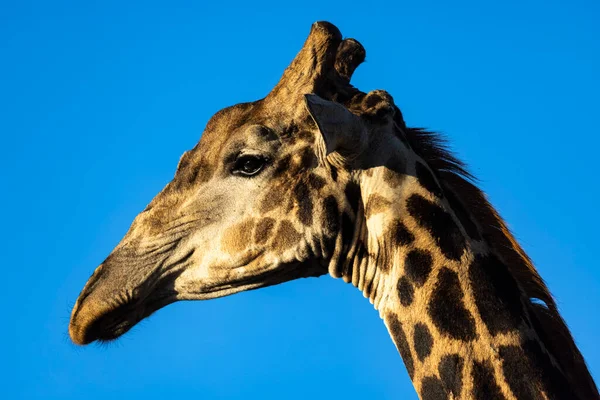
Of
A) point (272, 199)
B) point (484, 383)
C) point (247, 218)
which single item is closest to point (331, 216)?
point (272, 199)

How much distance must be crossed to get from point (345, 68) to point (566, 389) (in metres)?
2.98

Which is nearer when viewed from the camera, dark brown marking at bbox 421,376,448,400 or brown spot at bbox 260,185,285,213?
dark brown marking at bbox 421,376,448,400

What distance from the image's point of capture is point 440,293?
5.20m

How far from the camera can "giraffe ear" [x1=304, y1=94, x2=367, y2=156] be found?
206 inches

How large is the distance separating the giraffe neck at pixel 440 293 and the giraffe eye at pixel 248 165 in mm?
716

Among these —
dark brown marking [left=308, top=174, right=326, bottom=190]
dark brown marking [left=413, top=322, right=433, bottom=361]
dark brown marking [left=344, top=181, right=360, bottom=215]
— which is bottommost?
dark brown marking [left=413, top=322, right=433, bottom=361]

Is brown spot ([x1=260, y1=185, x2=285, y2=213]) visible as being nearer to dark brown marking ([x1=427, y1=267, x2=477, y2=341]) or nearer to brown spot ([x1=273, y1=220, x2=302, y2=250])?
brown spot ([x1=273, y1=220, x2=302, y2=250])

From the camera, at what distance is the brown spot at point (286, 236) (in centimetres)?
570

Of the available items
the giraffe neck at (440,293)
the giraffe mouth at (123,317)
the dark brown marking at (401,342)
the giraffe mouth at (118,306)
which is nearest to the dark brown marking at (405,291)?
the giraffe neck at (440,293)

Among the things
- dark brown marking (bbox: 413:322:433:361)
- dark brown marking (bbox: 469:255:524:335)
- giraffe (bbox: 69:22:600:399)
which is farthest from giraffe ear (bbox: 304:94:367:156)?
dark brown marking (bbox: 413:322:433:361)

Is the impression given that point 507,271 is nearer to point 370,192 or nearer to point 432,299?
point 432,299

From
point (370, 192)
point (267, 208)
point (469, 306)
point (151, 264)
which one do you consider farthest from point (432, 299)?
point (151, 264)

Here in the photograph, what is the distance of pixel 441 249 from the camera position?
5336mm

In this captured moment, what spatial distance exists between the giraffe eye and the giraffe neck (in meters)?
0.72
